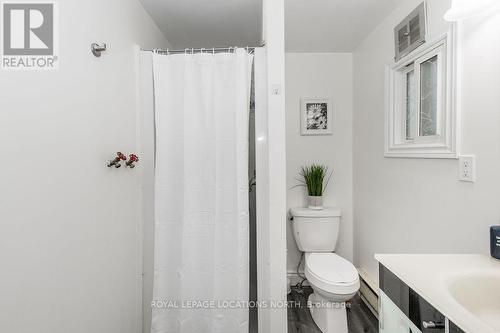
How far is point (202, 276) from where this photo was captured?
170 centimetres

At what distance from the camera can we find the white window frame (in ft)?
4.38

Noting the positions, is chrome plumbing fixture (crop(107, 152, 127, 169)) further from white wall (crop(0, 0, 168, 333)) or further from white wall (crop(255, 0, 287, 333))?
white wall (crop(255, 0, 287, 333))

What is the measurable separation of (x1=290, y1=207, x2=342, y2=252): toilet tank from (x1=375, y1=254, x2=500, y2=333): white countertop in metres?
1.37

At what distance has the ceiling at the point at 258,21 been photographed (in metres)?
1.89

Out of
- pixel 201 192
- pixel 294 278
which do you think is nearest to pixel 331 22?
pixel 201 192

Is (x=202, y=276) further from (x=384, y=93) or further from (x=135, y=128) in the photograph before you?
(x=384, y=93)

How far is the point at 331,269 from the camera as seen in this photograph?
1.89 m

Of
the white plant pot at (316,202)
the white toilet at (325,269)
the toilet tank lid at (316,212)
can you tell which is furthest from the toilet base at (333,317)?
the white plant pot at (316,202)

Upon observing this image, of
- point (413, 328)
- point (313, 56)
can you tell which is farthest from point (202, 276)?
point (313, 56)

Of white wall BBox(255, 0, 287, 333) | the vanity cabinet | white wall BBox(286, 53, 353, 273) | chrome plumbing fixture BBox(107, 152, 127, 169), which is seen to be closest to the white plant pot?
white wall BBox(286, 53, 353, 273)

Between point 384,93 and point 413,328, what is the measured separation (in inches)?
68.9

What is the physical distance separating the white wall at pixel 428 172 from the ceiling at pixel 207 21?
107 centimetres

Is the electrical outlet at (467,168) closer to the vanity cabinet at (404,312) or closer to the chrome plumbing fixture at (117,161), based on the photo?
the vanity cabinet at (404,312)

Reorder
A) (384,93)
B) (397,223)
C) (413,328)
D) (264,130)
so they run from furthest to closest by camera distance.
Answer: (384,93) < (397,223) < (264,130) < (413,328)
